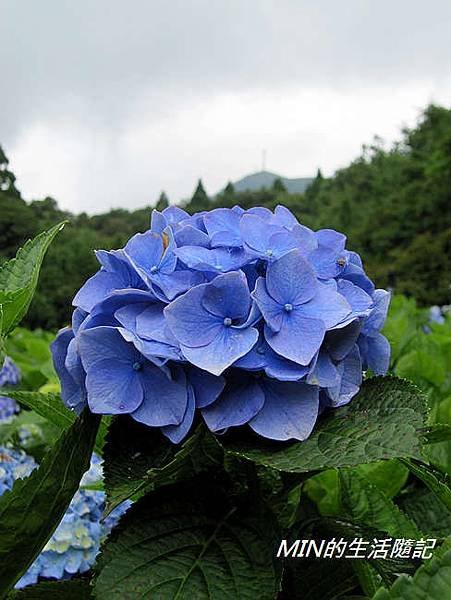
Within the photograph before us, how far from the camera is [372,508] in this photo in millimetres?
1012

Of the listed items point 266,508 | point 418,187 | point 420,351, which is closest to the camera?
point 266,508

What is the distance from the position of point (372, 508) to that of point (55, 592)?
43cm

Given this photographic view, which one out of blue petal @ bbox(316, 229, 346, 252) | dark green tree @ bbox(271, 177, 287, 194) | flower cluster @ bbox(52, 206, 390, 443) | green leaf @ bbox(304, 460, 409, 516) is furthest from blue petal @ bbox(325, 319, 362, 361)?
dark green tree @ bbox(271, 177, 287, 194)

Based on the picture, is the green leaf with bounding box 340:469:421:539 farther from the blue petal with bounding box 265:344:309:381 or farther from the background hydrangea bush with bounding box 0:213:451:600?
the blue petal with bounding box 265:344:309:381

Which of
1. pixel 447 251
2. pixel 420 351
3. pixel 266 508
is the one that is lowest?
pixel 447 251

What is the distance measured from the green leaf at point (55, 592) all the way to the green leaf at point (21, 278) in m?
0.33

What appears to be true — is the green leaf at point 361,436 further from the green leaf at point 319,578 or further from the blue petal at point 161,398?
the green leaf at point 319,578

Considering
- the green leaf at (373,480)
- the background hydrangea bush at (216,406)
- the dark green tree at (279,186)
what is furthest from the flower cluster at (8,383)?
the dark green tree at (279,186)

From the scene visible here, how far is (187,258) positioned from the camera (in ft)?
2.58

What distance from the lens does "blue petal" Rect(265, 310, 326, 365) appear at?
74 centimetres

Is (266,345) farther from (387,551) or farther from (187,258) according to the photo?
(387,551)

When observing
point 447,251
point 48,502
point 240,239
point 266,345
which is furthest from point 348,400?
point 447,251

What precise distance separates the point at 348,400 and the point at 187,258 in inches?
9.1

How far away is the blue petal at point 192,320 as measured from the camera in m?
0.75
